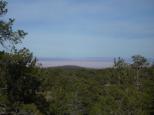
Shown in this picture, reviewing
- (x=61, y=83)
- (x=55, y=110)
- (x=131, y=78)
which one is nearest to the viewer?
(x=55, y=110)

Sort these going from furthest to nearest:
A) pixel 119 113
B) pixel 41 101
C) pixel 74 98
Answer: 1. pixel 74 98
2. pixel 119 113
3. pixel 41 101

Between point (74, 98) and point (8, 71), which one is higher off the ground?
point (8, 71)

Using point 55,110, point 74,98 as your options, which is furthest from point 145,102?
point 74,98

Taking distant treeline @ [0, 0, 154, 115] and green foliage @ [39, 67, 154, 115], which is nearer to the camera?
distant treeline @ [0, 0, 154, 115]

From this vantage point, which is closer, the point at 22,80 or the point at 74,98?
the point at 22,80

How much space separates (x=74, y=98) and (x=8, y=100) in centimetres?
3644

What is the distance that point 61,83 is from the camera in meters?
72.2

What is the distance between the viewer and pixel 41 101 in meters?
30.3

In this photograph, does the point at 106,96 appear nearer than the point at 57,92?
Yes

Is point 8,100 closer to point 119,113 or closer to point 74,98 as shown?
point 119,113

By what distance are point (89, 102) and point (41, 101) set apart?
34601 mm

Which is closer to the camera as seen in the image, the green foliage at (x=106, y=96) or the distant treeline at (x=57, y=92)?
the distant treeline at (x=57, y=92)

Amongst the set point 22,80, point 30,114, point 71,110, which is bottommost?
point 71,110

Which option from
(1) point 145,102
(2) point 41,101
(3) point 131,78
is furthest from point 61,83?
(2) point 41,101
